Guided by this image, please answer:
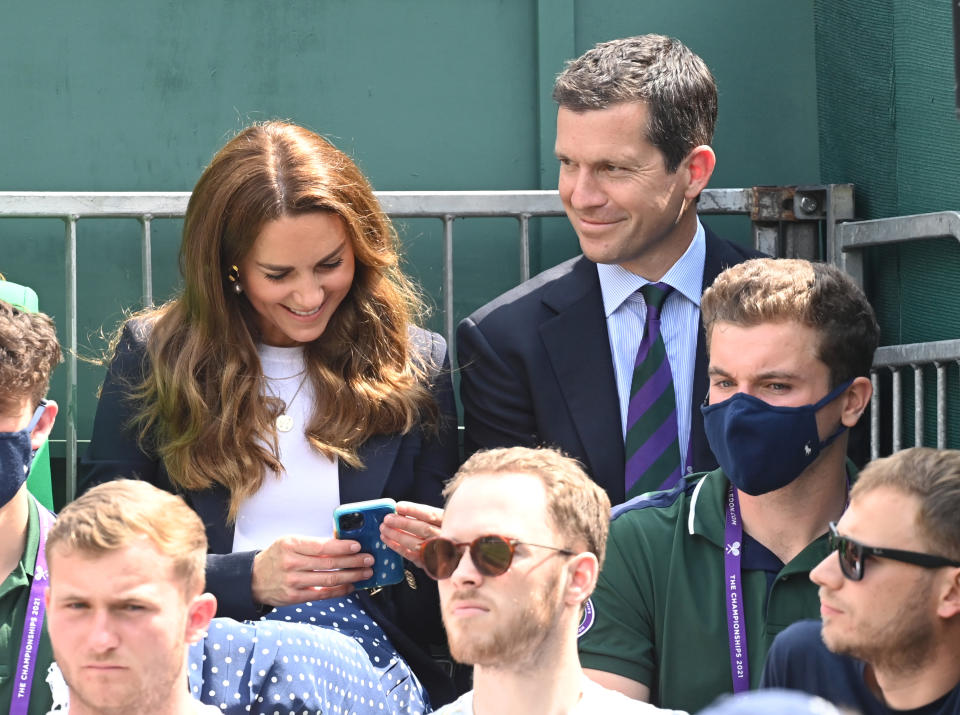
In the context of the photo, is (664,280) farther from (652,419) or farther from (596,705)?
(596,705)

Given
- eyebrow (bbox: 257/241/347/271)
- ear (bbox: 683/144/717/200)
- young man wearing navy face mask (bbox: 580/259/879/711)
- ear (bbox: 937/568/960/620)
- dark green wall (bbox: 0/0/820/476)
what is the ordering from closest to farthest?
ear (bbox: 937/568/960/620)
young man wearing navy face mask (bbox: 580/259/879/711)
eyebrow (bbox: 257/241/347/271)
ear (bbox: 683/144/717/200)
dark green wall (bbox: 0/0/820/476)

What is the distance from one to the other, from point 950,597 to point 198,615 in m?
1.45

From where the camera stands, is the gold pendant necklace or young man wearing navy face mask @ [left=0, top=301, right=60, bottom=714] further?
the gold pendant necklace

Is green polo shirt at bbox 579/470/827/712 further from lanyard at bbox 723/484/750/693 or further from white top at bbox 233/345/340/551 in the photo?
white top at bbox 233/345/340/551

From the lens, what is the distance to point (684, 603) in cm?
356

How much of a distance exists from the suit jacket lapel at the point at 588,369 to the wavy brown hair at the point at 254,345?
0.38 meters

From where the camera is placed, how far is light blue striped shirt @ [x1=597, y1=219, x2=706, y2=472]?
4281mm

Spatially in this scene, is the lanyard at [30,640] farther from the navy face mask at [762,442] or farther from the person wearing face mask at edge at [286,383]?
the navy face mask at [762,442]

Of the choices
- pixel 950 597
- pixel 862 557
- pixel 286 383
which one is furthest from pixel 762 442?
pixel 286 383

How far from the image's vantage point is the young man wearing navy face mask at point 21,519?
3492 mm

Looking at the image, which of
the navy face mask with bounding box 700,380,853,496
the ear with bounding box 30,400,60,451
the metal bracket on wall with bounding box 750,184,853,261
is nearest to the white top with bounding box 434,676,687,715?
the navy face mask with bounding box 700,380,853,496

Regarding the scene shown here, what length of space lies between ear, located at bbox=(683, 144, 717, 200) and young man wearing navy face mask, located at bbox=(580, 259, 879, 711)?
724mm

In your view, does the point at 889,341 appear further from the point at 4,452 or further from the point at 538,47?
the point at 4,452

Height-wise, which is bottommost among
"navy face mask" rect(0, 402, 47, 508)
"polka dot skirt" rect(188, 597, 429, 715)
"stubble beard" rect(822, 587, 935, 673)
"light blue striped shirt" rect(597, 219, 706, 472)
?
"polka dot skirt" rect(188, 597, 429, 715)
